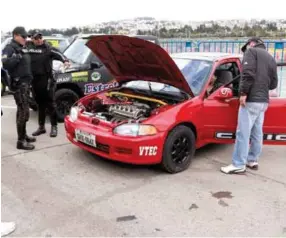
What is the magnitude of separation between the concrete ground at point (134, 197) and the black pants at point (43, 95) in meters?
1.03

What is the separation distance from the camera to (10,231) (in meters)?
3.23

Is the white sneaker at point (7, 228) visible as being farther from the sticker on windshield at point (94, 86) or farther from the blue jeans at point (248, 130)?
the sticker on windshield at point (94, 86)

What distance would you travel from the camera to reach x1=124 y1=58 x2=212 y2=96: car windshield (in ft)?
16.4

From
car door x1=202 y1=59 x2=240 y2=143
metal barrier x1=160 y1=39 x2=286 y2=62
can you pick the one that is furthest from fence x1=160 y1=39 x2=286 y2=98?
car door x1=202 y1=59 x2=240 y2=143

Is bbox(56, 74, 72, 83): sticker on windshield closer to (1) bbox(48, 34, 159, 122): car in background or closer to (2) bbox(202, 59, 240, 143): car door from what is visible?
(1) bbox(48, 34, 159, 122): car in background

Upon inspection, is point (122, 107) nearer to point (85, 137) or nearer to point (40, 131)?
point (85, 137)

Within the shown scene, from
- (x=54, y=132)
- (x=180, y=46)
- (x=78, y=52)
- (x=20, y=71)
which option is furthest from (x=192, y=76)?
(x=180, y=46)

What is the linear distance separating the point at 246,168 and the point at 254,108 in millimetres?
902

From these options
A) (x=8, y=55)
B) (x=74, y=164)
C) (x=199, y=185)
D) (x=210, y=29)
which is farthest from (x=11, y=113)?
(x=210, y=29)

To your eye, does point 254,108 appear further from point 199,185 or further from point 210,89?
point 199,185

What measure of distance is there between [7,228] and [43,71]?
3.43m

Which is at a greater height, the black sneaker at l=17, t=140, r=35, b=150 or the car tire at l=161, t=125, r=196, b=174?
the car tire at l=161, t=125, r=196, b=174

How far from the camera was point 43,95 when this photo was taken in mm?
6277

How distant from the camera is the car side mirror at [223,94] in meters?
4.83
